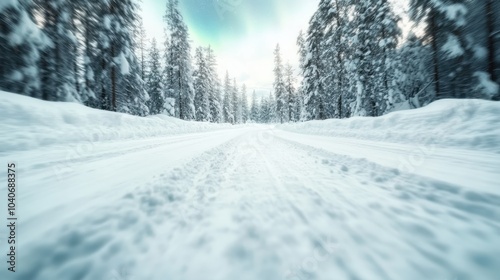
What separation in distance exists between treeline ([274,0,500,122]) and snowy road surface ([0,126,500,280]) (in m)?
11.3

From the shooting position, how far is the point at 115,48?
15.4m

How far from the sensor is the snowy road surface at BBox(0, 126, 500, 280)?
1329 millimetres

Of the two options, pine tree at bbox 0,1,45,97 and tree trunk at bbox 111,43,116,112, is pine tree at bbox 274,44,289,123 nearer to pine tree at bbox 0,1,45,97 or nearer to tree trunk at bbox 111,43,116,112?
tree trunk at bbox 111,43,116,112

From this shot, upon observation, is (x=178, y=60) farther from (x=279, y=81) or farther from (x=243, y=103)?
(x=243, y=103)

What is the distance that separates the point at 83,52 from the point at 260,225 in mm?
19326

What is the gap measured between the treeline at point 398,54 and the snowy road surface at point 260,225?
11.3 metres

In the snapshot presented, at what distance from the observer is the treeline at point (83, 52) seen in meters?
8.79

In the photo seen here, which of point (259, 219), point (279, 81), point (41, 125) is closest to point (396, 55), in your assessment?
point (259, 219)

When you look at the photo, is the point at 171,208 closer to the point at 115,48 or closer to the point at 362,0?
the point at 115,48

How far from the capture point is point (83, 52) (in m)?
15.1

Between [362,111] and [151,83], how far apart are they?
31.3 meters

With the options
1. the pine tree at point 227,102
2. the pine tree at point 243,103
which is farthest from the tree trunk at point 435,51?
the pine tree at point 243,103

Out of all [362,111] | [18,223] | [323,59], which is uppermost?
[323,59]

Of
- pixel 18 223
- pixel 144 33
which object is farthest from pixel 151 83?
pixel 18 223
